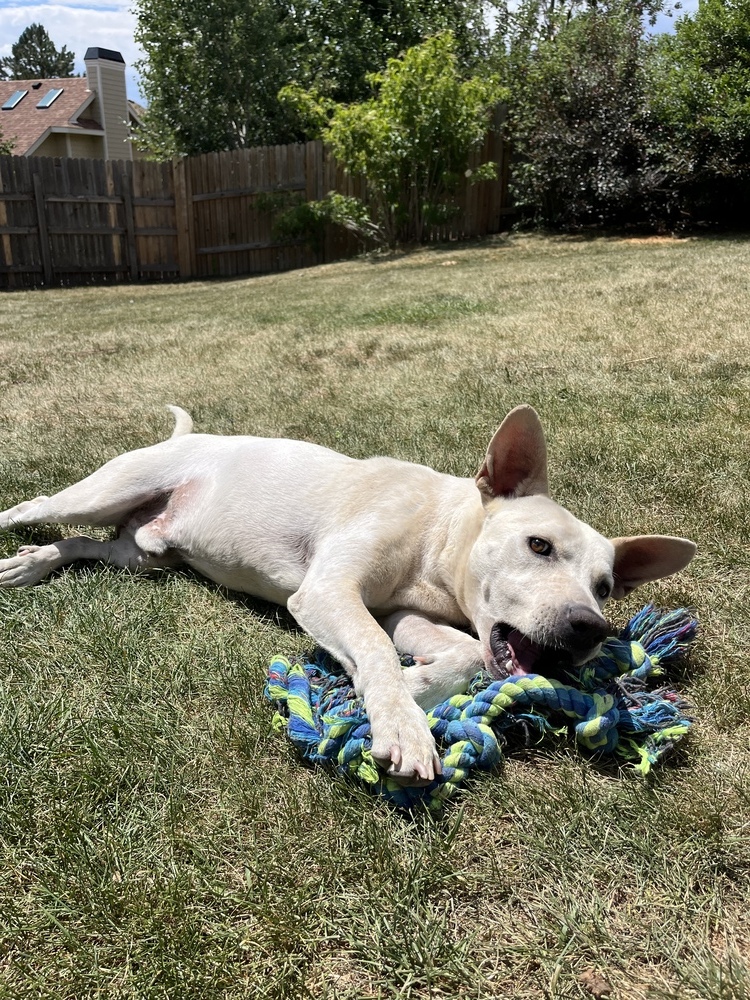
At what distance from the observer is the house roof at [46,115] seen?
3284 centimetres

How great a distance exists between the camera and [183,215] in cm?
1820

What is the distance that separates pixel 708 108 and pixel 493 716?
15.0 meters

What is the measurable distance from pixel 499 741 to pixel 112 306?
13049mm

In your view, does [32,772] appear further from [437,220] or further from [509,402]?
[437,220]

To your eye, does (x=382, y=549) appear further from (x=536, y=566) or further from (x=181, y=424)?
(x=181, y=424)

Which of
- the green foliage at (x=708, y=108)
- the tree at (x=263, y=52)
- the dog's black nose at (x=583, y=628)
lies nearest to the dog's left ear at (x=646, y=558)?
the dog's black nose at (x=583, y=628)

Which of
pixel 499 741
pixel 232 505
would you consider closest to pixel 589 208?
pixel 232 505

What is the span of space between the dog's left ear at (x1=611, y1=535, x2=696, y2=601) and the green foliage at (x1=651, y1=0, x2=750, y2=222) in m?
13.6

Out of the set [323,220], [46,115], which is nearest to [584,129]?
[323,220]

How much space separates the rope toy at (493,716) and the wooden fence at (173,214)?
15.6m

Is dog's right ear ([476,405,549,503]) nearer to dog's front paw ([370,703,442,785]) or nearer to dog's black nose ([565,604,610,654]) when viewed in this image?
dog's black nose ([565,604,610,654])

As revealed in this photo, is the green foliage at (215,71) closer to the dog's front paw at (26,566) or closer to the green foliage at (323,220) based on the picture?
the green foliage at (323,220)

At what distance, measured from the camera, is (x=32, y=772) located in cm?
219

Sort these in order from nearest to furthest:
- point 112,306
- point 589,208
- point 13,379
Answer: point 13,379 → point 112,306 → point 589,208
